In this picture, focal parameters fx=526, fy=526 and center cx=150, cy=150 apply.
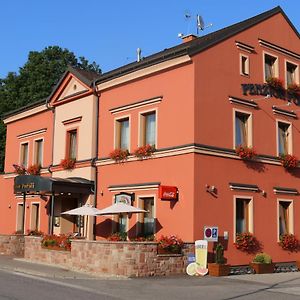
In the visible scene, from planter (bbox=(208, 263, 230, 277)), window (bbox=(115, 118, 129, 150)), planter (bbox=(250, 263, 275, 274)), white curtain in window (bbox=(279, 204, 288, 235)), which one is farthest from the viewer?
window (bbox=(115, 118, 129, 150))

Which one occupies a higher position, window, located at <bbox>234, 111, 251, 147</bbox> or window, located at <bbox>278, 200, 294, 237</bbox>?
window, located at <bbox>234, 111, 251, 147</bbox>

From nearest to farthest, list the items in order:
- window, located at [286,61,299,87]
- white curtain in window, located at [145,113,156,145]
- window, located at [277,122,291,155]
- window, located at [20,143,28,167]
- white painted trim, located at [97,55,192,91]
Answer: white painted trim, located at [97,55,192,91] < white curtain in window, located at [145,113,156,145] < window, located at [277,122,291,155] < window, located at [286,61,299,87] < window, located at [20,143,28,167]

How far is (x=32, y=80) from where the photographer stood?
46.0 m

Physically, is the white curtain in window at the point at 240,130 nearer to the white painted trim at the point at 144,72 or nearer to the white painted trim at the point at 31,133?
the white painted trim at the point at 144,72

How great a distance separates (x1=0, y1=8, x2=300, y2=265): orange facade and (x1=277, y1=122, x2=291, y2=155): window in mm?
43

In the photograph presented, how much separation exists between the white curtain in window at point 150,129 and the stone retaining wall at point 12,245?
787 cm

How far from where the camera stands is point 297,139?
23.2 m

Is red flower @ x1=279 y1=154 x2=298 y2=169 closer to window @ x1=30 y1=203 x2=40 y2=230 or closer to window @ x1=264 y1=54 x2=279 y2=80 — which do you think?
window @ x1=264 y1=54 x2=279 y2=80

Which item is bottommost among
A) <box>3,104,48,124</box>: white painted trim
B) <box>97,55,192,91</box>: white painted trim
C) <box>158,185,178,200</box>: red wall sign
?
<box>158,185,178,200</box>: red wall sign

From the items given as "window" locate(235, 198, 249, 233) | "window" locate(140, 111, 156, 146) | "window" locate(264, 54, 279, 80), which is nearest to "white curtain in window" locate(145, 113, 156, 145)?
"window" locate(140, 111, 156, 146)

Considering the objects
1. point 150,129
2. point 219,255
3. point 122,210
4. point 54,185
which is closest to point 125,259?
point 122,210

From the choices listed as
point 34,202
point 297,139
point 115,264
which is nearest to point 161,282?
point 115,264

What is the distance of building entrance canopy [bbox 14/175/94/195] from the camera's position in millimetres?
22297

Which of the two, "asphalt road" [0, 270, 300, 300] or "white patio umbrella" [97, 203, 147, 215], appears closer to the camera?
"asphalt road" [0, 270, 300, 300]
